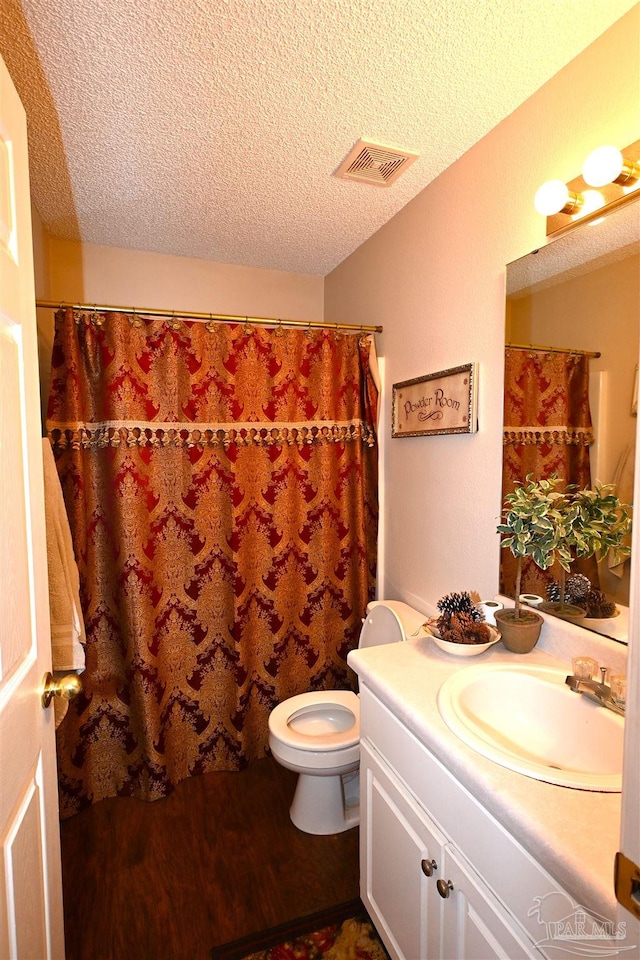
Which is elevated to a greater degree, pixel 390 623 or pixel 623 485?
pixel 623 485

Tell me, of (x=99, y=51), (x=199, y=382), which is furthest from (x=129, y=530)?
(x=99, y=51)

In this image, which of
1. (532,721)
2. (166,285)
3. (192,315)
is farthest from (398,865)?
(166,285)

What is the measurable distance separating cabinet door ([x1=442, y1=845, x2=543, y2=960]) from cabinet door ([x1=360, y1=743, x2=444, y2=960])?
Answer: 3 cm

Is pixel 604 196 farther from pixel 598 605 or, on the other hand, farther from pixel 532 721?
pixel 532 721

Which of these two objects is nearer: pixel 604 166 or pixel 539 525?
pixel 604 166

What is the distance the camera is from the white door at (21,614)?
759 millimetres

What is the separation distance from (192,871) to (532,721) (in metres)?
1.29

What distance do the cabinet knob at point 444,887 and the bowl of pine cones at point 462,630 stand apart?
492mm

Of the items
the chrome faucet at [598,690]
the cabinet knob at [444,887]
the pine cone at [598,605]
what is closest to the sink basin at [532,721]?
the chrome faucet at [598,690]

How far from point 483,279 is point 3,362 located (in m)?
1.35

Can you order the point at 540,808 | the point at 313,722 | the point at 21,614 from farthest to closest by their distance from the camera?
the point at 313,722
the point at 21,614
the point at 540,808

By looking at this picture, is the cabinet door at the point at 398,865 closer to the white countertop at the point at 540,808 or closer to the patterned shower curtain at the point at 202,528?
the white countertop at the point at 540,808

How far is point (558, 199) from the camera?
1.12 metres

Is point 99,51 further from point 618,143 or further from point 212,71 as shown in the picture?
point 618,143
